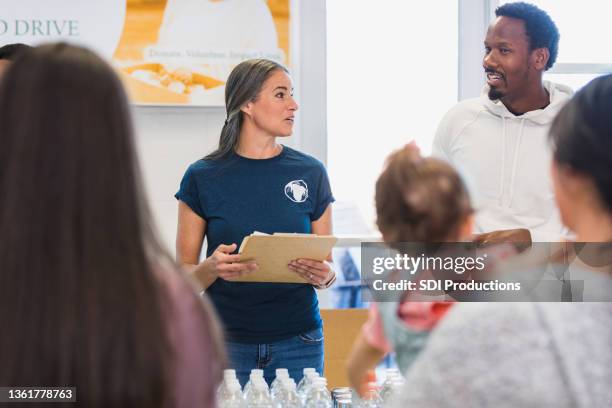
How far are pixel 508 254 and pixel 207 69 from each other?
2600 mm

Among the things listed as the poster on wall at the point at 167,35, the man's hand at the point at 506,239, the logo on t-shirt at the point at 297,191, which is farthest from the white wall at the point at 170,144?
the man's hand at the point at 506,239

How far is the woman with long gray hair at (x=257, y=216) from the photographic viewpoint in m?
2.54

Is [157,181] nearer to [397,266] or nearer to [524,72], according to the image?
[524,72]

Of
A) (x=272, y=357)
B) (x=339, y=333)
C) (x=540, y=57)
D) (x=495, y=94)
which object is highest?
(x=540, y=57)

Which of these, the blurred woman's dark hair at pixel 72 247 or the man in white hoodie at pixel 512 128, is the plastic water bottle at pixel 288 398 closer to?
the man in white hoodie at pixel 512 128

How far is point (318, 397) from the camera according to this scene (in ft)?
6.91

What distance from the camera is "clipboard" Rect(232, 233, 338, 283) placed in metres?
2.27

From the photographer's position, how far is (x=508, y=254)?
1309 millimetres

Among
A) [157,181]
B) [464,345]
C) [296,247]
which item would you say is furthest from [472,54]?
[464,345]

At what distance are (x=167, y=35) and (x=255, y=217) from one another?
1402 millimetres

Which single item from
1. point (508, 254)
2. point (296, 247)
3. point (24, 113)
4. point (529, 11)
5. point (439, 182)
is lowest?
point (296, 247)

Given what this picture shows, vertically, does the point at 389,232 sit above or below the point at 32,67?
below

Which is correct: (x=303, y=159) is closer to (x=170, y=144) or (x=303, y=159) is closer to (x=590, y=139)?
(x=170, y=144)

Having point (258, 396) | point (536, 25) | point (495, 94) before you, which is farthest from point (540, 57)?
point (258, 396)
